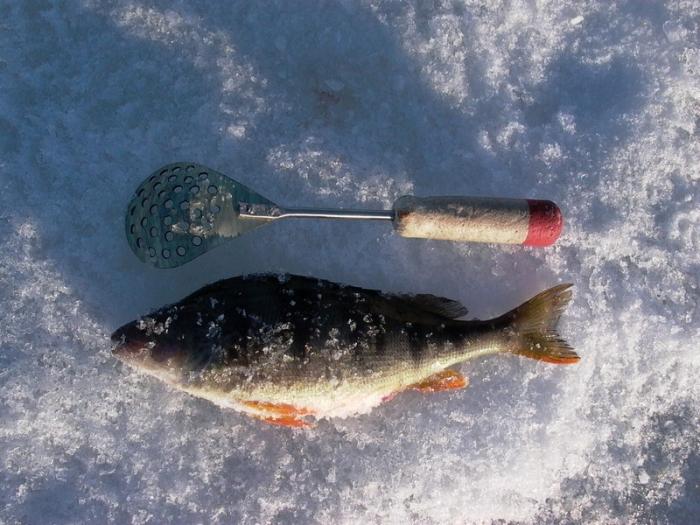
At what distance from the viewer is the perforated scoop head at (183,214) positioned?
6.63 ft

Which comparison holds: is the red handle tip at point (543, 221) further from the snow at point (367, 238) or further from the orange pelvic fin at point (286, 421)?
the orange pelvic fin at point (286, 421)

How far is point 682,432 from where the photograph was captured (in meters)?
2.39

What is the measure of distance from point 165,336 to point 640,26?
231cm

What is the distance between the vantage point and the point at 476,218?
1979mm

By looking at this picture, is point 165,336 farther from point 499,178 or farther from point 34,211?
point 499,178

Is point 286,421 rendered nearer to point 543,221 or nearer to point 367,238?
point 367,238

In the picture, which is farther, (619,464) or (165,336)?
(619,464)

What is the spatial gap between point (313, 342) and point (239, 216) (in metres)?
0.54

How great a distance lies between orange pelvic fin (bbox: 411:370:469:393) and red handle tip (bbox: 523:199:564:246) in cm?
57

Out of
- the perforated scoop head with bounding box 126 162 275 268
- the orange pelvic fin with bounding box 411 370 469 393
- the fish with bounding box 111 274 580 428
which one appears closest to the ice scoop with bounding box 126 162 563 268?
the perforated scoop head with bounding box 126 162 275 268

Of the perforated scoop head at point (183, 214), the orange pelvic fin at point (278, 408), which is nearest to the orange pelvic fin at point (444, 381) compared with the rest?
the orange pelvic fin at point (278, 408)

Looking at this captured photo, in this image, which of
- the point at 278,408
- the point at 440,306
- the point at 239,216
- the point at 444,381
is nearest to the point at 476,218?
the point at 440,306

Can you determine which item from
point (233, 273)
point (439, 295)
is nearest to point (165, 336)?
point (233, 273)

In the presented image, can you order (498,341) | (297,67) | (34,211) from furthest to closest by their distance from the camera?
1. (297,67)
2. (34,211)
3. (498,341)
